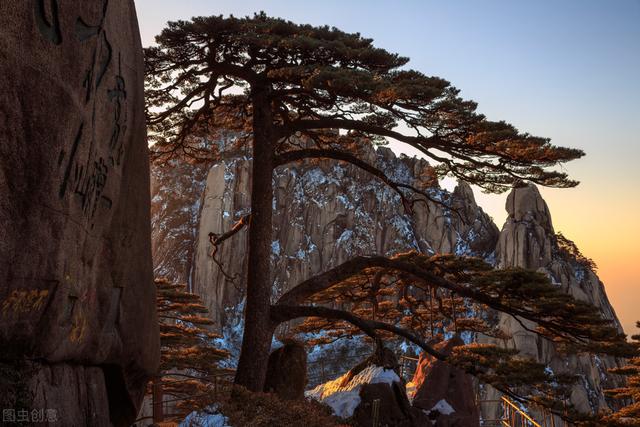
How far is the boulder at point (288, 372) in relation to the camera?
12.6 m

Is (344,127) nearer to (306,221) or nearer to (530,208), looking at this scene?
(530,208)

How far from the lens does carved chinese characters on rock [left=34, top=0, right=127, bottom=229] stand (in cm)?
537

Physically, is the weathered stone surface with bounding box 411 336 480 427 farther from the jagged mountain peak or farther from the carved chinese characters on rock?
the jagged mountain peak

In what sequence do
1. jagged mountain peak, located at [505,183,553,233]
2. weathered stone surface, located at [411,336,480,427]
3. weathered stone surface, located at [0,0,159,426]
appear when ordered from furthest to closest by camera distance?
jagged mountain peak, located at [505,183,553,233], weathered stone surface, located at [411,336,480,427], weathered stone surface, located at [0,0,159,426]

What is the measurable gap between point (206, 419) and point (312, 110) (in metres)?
7.26

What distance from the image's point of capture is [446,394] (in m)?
14.6

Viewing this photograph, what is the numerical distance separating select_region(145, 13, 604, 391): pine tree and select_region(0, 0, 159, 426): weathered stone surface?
3515mm

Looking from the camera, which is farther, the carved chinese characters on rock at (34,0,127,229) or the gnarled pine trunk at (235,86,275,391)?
the gnarled pine trunk at (235,86,275,391)

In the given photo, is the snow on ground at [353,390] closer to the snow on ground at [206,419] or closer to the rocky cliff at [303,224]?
the snow on ground at [206,419]

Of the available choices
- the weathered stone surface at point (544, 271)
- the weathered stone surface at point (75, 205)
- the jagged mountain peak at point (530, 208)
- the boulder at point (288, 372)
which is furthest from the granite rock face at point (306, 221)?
the weathered stone surface at point (75, 205)

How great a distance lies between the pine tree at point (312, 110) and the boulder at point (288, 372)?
1.26 meters

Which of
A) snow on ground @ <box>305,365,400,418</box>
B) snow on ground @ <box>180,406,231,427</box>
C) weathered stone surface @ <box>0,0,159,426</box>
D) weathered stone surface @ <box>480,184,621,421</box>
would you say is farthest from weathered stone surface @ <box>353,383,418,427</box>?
weathered stone surface @ <box>480,184,621,421</box>

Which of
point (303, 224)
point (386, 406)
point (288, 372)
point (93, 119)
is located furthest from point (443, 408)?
point (303, 224)

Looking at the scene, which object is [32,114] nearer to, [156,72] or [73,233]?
[73,233]
